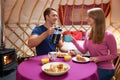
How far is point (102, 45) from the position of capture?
71.3 inches

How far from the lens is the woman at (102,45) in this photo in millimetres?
1771

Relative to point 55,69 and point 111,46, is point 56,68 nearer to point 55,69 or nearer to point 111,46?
point 55,69

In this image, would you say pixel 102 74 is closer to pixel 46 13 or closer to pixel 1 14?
pixel 46 13

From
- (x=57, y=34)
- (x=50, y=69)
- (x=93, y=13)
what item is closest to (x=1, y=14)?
(x=57, y=34)

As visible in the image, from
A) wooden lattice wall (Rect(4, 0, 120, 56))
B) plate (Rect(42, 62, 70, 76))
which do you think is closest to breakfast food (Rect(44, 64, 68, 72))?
plate (Rect(42, 62, 70, 76))

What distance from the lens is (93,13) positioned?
1812mm

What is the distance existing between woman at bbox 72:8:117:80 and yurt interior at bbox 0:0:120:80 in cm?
102

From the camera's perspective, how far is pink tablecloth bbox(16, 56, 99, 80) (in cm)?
133

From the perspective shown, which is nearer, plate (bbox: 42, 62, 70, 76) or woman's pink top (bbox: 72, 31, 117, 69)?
plate (bbox: 42, 62, 70, 76)

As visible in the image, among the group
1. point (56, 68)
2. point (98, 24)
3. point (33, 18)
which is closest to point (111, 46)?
point (98, 24)

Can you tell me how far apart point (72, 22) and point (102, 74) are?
1.57 m

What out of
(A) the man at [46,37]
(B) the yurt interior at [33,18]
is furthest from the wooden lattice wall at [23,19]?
(A) the man at [46,37]

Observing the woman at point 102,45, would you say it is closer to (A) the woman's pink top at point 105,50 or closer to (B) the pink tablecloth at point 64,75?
(A) the woman's pink top at point 105,50

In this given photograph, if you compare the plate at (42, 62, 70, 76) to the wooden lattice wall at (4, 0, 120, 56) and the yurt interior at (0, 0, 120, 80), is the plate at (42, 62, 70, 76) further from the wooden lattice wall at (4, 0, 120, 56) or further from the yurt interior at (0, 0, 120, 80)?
the wooden lattice wall at (4, 0, 120, 56)
